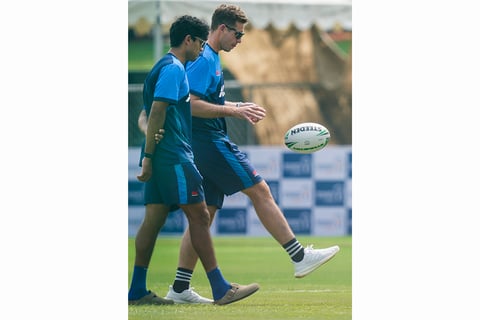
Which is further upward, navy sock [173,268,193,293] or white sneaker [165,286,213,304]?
navy sock [173,268,193,293]

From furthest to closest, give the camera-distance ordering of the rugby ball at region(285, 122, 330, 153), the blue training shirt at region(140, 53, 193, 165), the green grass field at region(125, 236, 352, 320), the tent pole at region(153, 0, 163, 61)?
the rugby ball at region(285, 122, 330, 153), the tent pole at region(153, 0, 163, 61), the green grass field at region(125, 236, 352, 320), the blue training shirt at region(140, 53, 193, 165)

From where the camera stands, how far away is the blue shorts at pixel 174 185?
8.62 m

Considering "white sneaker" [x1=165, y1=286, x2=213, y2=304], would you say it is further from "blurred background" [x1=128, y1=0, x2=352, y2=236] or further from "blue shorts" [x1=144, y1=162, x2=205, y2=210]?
"blue shorts" [x1=144, y1=162, x2=205, y2=210]

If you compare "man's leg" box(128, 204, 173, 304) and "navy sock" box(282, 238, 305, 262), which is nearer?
"man's leg" box(128, 204, 173, 304)

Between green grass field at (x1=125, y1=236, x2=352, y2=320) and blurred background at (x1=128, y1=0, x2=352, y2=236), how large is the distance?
164 mm

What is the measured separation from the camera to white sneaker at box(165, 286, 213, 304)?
345 inches

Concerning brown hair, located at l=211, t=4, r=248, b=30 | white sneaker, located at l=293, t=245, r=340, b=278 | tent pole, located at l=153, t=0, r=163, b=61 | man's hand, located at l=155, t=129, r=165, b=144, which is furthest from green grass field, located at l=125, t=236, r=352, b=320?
brown hair, located at l=211, t=4, r=248, b=30

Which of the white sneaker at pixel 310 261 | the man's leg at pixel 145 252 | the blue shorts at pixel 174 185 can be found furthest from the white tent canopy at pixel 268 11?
the white sneaker at pixel 310 261

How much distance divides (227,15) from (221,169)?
123cm

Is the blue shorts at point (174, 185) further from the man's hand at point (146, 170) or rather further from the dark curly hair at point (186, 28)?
the dark curly hair at point (186, 28)

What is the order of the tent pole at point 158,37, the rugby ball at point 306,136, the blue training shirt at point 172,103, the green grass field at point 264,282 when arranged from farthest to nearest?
the rugby ball at point 306,136
the tent pole at point 158,37
the green grass field at point 264,282
the blue training shirt at point 172,103

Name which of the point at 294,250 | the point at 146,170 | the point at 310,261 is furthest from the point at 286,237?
the point at 146,170

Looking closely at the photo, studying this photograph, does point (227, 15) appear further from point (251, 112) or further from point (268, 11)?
point (251, 112)

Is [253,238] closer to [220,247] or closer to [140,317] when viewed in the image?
[220,247]
